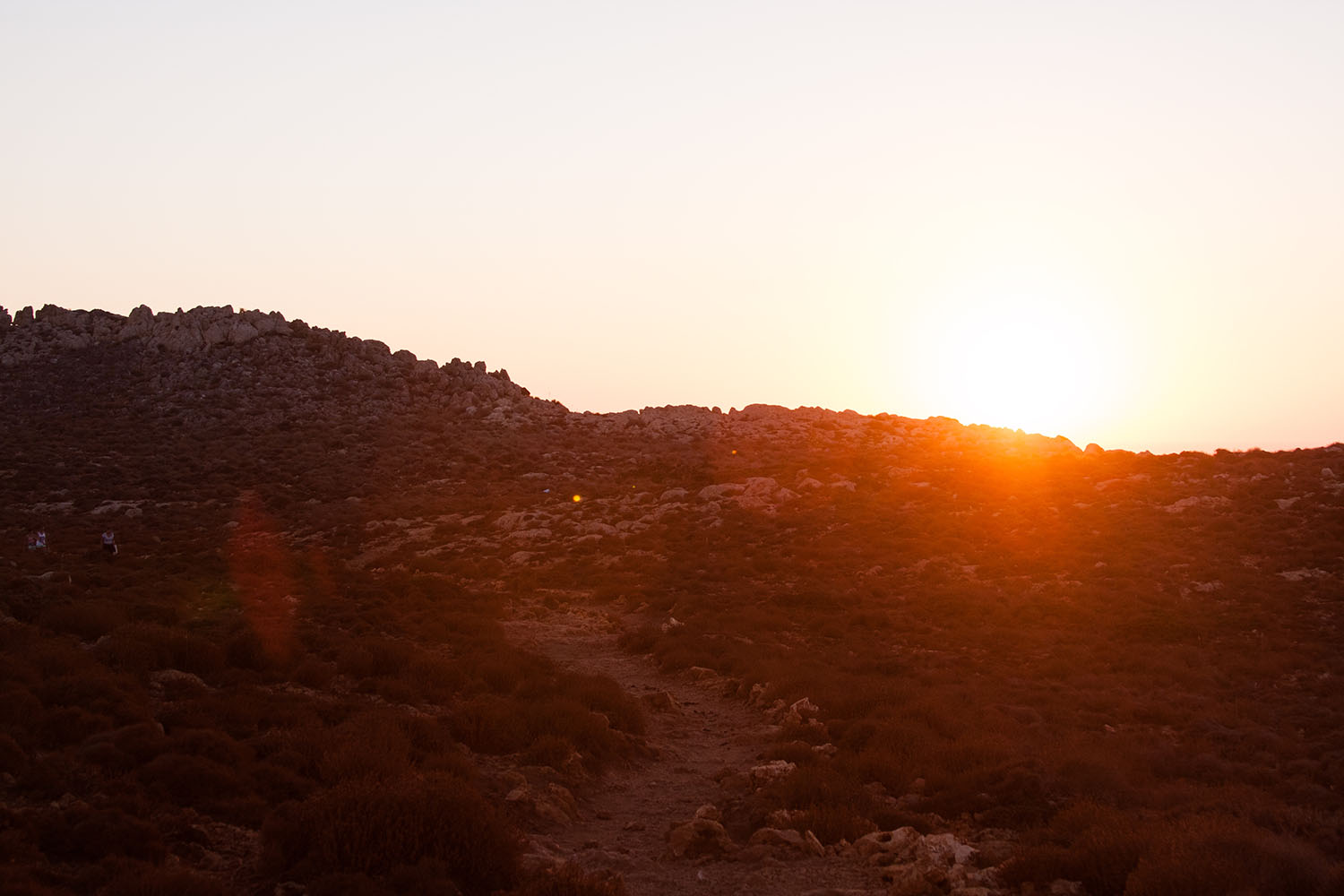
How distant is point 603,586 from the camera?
38.9 meters

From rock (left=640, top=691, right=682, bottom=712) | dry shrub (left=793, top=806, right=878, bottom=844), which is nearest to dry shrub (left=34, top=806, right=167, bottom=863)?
dry shrub (left=793, top=806, right=878, bottom=844)

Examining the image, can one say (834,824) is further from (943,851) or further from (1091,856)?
(1091,856)

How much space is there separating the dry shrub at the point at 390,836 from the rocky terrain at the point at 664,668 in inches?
1.9

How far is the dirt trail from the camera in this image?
41.7ft

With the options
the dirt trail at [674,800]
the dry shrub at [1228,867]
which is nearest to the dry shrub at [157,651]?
the dirt trail at [674,800]

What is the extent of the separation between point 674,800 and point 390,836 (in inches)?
264

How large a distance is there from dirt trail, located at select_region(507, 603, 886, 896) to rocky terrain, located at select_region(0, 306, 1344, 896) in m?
0.10

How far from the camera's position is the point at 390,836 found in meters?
11.0

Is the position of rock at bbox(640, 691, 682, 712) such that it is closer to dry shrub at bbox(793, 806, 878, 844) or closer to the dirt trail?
the dirt trail

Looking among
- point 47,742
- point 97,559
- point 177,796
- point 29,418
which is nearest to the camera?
point 177,796

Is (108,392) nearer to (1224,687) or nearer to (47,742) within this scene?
(47,742)

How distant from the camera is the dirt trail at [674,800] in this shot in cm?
1270

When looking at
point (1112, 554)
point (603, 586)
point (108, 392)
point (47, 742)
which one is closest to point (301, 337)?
point (108, 392)

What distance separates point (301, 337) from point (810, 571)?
6200 cm
